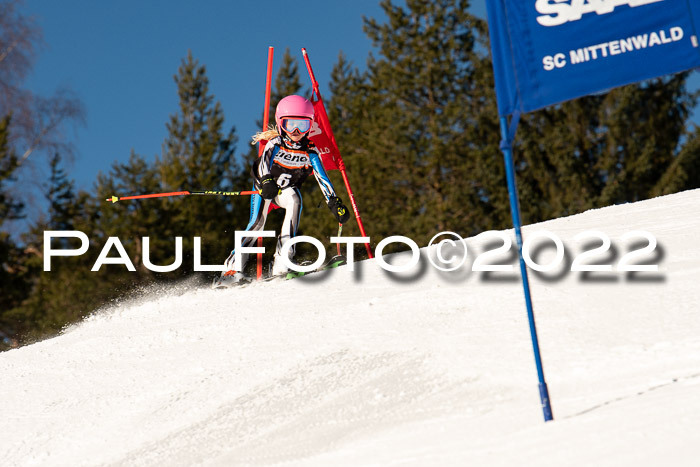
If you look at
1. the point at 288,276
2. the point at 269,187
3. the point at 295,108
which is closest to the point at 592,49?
the point at 295,108

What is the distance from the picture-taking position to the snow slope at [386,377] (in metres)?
3.58

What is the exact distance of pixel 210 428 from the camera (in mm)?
4574

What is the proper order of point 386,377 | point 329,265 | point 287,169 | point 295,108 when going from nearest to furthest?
point 386,377 < point 295,108 < point 287,169 < point 329,265

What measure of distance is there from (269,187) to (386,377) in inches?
147

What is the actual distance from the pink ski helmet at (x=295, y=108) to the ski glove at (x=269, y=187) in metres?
0.56

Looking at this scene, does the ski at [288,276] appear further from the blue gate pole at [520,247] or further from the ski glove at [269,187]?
the blue gate pole at [520,247]

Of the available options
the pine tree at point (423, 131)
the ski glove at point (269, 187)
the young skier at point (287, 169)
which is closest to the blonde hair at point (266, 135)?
the young skier at point (287, 169)

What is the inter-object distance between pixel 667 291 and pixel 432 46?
1930 cm

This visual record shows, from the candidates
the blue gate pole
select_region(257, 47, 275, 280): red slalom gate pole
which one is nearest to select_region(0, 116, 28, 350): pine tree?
select_region(257, 47, 275, 280): red slalom gate pole

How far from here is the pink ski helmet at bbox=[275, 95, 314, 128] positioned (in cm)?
798

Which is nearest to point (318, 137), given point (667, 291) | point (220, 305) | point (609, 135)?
point (220, 305)

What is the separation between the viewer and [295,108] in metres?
7.98

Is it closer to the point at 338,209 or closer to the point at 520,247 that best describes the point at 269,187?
the point at 338,209

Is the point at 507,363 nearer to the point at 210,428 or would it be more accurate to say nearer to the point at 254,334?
the point at 210,428
